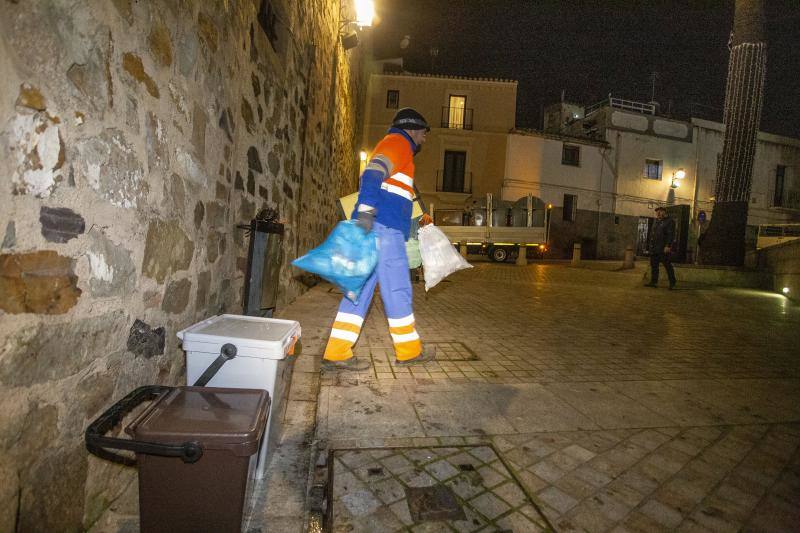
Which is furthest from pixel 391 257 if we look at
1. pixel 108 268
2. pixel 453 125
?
pixel 453 125

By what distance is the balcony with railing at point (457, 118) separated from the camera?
22.7m

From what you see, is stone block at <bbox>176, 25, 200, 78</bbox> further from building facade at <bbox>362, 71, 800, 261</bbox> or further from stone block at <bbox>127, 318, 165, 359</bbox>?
building facade at <bbox>362, 71, 800, 261</bbox>

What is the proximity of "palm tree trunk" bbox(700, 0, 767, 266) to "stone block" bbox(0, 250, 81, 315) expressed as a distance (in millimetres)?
15073

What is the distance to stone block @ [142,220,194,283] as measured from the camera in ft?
5.57

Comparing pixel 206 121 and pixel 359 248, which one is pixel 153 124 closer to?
pixel 206 121

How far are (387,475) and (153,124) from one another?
186 centimetres

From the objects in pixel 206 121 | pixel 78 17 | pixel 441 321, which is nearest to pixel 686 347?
pixel 441 321

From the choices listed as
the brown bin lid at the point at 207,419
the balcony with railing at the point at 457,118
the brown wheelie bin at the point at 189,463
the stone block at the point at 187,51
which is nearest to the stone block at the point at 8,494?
the brown wheelie bin at the point at 189,463

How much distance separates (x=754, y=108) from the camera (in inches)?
508

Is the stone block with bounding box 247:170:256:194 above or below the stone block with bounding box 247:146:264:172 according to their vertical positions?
below

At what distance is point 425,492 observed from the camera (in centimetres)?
165

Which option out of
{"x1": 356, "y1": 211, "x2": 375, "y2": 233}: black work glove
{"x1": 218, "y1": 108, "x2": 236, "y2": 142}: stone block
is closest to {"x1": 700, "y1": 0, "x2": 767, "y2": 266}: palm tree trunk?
{"x1": 356, "y1": 211, "x2": 375, "y2": 233}: black work glove

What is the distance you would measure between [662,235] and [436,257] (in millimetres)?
8052

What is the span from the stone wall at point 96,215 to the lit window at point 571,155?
2333 cm
